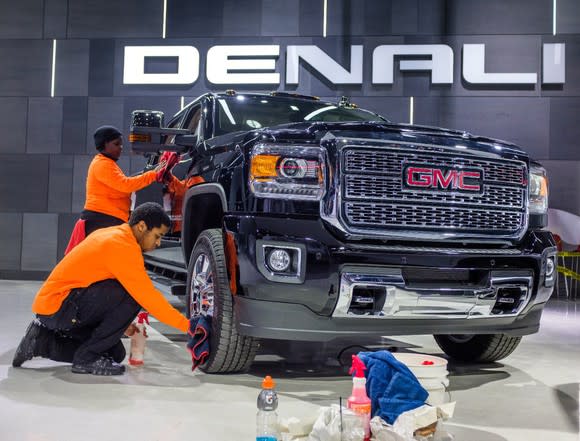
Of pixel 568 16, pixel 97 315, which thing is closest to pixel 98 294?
pixel 97 315

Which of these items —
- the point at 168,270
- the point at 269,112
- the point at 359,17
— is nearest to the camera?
the point at 269,112

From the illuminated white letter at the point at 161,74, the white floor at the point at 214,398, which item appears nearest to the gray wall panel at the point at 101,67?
the illuminated white letter at the point at 161,74

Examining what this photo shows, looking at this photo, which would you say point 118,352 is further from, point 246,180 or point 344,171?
point 344,171

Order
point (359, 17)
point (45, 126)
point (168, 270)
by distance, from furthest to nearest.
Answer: point (45, 126)
point (359, 17)
point (168, 270)

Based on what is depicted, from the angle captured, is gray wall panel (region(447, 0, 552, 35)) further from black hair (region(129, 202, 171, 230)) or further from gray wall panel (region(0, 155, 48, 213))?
black hair (region(129, 202, 171, 230))

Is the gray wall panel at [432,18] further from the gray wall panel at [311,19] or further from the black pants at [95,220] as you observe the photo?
the black pants at [95,220]

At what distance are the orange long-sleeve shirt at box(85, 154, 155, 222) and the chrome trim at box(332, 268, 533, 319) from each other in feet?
6.62

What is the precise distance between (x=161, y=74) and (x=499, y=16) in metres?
4.83

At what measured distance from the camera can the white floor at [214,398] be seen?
103 inches

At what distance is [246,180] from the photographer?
130 inches

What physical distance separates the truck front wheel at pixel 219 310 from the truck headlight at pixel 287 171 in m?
0.46

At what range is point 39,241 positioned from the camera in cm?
980

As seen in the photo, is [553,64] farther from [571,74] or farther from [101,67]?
[101,67]

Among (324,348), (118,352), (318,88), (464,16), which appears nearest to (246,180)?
(118,352)
